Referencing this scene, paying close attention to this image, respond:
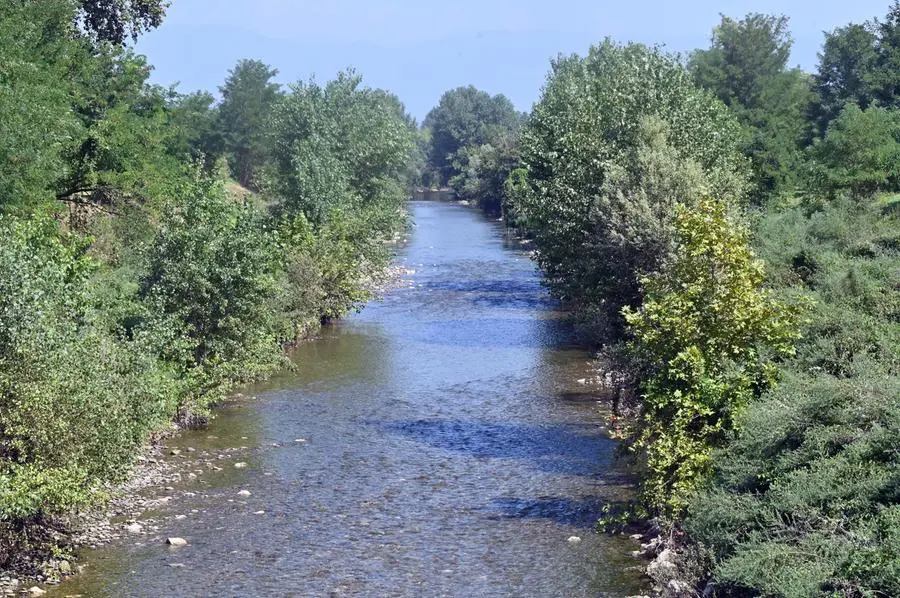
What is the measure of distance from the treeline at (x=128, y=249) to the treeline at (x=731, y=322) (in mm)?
10257

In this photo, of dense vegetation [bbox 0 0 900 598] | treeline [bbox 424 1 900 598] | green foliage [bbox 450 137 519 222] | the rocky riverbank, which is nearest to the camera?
treeline [bbox 424 1 900 598]

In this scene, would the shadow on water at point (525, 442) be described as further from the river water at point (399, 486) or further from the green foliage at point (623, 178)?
the green foliage at point (623, 178)

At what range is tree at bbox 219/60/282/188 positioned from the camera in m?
101

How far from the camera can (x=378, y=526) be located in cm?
2208

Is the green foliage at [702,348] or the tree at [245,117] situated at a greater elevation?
the tree at [245,117]

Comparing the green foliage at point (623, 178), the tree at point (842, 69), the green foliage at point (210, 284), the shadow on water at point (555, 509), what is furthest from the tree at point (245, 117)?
the shadow on water at point (555, 509)

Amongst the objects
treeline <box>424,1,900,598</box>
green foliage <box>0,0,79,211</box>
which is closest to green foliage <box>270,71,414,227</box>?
treeline <box>424,1,900,598</box>

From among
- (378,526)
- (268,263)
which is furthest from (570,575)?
(268,263)

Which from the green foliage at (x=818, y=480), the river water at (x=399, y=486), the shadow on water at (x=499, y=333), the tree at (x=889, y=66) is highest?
the tree at (x=889, y=66)

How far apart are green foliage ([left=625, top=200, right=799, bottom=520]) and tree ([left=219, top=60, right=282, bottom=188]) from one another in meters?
80.0

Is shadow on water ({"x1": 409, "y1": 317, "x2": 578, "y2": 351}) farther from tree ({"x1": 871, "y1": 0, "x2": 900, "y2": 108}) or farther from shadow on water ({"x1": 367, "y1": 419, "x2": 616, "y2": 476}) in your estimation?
tree ({"x1": 871, "y1": 0, "x2": 900, "y2": 108})

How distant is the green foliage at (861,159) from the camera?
46719mm

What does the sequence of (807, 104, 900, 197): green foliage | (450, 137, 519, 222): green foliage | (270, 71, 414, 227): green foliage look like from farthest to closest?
(450, 137, 519, 222): green foliage → (270, 71, 414, 227): green foliage → (807, 104, 900, 197): green foliage

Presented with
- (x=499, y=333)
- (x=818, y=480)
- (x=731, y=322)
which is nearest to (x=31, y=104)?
(x=499, y=333)
